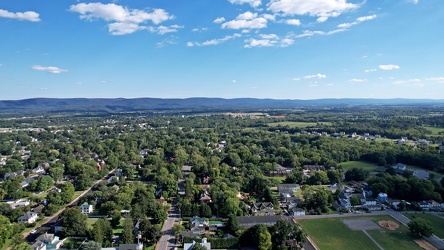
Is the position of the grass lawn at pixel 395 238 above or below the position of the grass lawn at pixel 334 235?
above

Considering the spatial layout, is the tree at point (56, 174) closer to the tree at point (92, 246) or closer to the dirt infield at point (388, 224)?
the tree at point (92, 246)

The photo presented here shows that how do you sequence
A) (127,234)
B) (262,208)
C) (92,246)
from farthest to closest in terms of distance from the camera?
(262,208) < (127,234) < (92,246)

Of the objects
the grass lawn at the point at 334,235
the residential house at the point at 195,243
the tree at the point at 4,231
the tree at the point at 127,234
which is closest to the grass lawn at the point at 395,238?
the grass lawn at the point at 334,235

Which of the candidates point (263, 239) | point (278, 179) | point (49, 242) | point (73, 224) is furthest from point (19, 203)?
point (278, 179)

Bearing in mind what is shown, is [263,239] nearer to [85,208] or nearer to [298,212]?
[298,212]

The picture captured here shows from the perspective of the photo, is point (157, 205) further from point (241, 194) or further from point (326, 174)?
point (326, 174)

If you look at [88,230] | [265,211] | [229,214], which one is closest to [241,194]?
[265,211]

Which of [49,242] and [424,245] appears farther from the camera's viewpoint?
[424,245]

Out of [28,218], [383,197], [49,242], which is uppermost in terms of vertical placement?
[49,242]
